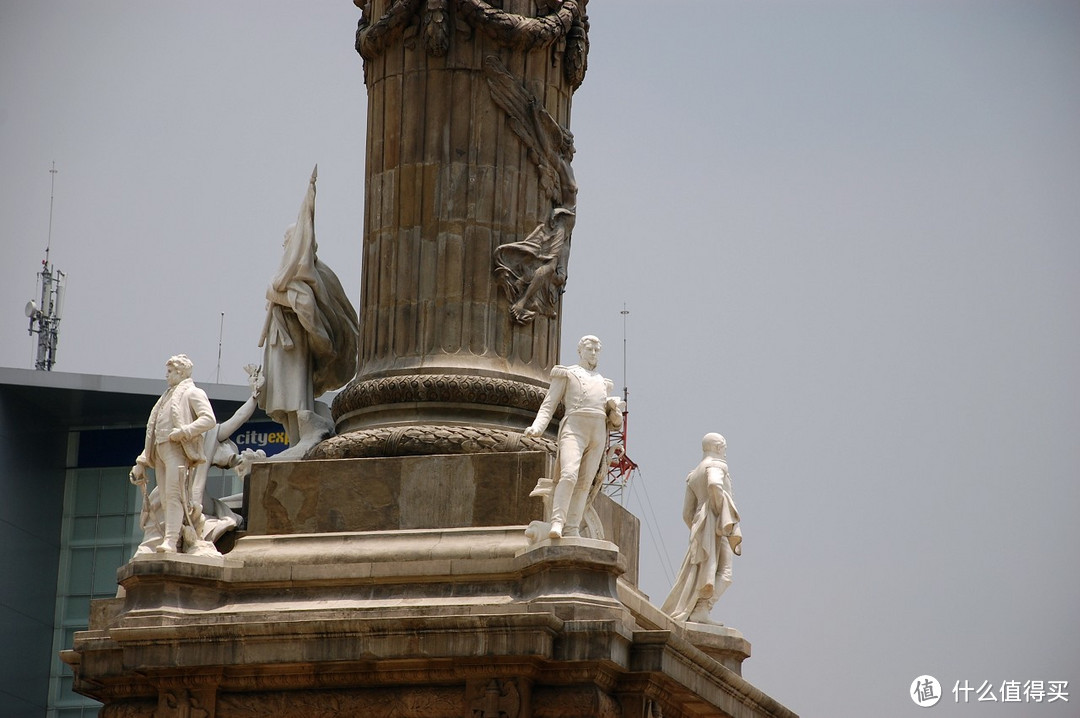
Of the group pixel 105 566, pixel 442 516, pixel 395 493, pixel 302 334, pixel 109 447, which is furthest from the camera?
pixel 109 447

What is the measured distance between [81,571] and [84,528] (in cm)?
114

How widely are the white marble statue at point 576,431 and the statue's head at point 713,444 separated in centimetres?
310

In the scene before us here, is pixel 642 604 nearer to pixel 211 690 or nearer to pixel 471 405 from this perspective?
pixel 471 405

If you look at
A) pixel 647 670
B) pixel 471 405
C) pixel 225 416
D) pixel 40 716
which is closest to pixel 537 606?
pixel 647 670

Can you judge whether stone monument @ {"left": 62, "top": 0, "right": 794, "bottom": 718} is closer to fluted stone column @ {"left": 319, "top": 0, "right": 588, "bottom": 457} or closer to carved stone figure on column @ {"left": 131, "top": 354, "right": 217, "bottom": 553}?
fluted stone column @ {"left": 319, "top": 0, "right": 588, "bottom": 457}

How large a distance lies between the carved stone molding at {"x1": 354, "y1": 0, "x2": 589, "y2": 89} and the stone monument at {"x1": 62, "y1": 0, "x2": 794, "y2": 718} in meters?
0.03

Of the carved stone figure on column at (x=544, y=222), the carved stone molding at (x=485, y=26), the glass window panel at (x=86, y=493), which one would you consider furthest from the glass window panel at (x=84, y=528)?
the carved stone figure on column at (x=544, y=222)

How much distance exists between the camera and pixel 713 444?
31438 millimetres

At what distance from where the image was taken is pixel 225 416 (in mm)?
61656

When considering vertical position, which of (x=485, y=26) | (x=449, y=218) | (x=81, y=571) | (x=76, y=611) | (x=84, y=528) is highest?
(x=84, y=528)

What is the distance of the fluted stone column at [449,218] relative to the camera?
3042cm

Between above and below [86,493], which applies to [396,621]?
below

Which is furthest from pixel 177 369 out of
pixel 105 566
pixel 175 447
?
pixel 105 566

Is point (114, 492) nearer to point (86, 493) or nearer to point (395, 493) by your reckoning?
point (86, 493)
